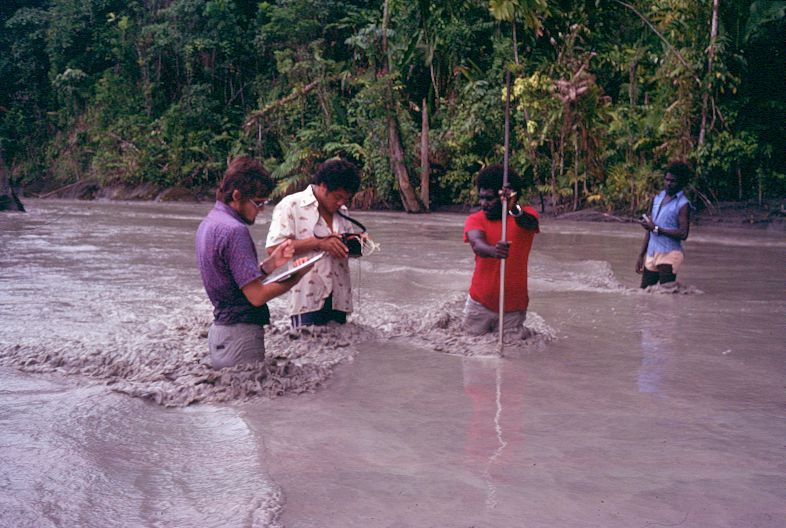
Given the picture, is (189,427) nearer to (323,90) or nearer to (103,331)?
(103,331)

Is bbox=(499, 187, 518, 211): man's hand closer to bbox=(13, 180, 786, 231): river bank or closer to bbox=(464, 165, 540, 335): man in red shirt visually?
bbox=(464, 165, 540, 335): man in red shirt

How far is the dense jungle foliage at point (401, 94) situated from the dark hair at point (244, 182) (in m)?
1.99

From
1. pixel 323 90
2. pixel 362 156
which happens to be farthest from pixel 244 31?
pixel 362 156

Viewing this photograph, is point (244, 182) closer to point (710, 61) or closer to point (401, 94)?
point (710, 61)

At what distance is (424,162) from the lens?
928 inches

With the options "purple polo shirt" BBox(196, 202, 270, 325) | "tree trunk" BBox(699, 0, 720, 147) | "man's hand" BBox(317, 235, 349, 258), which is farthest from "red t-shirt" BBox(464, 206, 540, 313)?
"tree trunk" BBox(699, 0, 720, 147)

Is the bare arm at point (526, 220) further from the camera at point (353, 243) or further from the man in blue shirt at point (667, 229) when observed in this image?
the man in blue shirt at point (667, 229)

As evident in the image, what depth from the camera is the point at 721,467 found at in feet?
12.3

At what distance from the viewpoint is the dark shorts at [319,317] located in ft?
20.8

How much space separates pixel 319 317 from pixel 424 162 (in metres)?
17.6

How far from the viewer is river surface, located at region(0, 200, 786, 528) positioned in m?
3.31

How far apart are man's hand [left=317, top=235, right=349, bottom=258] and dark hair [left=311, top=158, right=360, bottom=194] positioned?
0.42 metres

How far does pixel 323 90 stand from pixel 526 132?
28.3ft

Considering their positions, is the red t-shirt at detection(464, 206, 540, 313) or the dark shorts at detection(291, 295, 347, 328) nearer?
the red t-shirt at detection(464, 206, 540, 313)
